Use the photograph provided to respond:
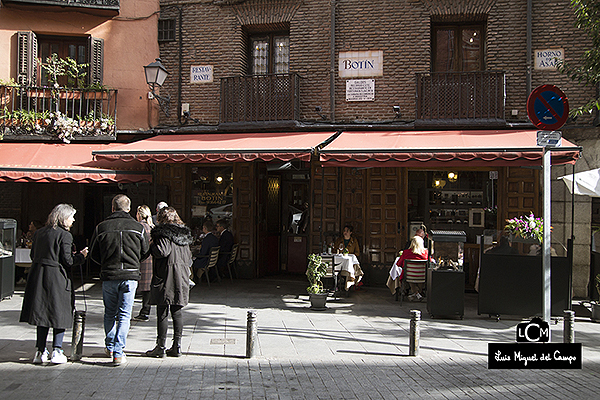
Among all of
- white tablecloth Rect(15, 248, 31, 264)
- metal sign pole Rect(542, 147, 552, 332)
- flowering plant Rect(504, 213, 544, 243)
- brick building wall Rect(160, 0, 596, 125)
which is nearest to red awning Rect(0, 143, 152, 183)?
white tablecloth Rect(15, 248, 31, 264)

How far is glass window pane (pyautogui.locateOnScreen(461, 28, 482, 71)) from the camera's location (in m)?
11.6

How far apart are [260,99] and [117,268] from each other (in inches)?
282

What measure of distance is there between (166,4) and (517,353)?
1167 centimetres

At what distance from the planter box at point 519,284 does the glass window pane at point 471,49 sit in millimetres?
5355

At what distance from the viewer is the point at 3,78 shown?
483 inches

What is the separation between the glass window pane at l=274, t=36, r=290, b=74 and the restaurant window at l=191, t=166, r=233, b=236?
9.31 ft

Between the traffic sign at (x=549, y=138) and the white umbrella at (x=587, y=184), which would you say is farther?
the white umbrella at (x=587, y=184)

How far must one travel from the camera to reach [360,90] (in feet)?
38.5

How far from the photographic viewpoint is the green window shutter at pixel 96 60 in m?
12.4

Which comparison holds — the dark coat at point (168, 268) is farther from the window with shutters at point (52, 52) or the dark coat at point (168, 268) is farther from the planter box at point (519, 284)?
the window with shutters at point (52, 52)

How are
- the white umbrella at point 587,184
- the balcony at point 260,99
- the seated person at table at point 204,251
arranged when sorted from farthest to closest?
the balcony at point 260,99
the seated person at table at point 204,251
the white umbrella at point 587,184

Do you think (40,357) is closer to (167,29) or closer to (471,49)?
Result: (167,29)

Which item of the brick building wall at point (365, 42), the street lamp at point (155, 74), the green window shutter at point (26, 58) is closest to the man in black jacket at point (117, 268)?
the street lamp at point (155, 74)

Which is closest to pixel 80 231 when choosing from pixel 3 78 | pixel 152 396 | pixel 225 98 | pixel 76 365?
pixel 3 78
